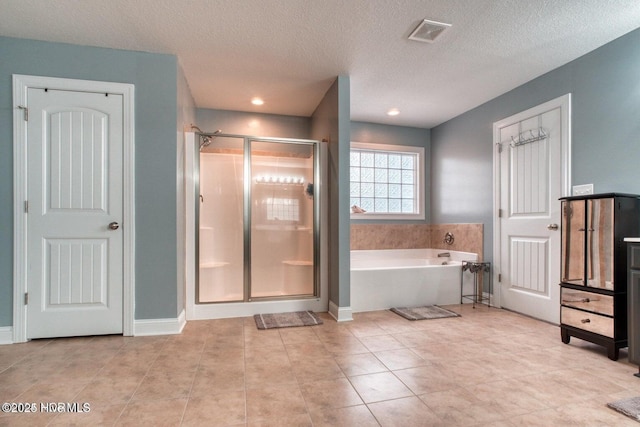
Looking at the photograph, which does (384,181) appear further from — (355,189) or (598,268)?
(598,268)

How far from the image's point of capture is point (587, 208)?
7.84 ft

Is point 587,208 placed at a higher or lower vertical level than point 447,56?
lower

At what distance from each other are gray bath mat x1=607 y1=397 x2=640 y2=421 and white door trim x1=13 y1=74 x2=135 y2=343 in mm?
3325

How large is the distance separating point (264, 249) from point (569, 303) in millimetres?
2843

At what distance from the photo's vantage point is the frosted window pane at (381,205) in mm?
4844

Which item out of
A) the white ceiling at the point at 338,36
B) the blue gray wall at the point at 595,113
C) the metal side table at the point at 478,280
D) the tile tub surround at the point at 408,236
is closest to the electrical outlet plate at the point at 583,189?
the blue gray wall at the point at 595,113

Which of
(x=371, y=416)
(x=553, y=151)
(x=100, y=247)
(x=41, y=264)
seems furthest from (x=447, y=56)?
(x=41, y=264)

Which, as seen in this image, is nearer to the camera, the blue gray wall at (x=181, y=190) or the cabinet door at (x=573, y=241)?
the cabinet door at (x=573, y=241)

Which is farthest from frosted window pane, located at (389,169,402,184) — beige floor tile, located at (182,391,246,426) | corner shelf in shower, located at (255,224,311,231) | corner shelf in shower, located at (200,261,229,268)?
beige floor tile, located at (182,391,246,426)

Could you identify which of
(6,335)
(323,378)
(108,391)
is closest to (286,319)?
(323,378)

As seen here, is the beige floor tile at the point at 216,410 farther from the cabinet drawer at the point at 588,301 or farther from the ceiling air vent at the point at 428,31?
the ceiling air vent at the point at 428,31

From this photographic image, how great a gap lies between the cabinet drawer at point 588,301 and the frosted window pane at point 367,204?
8.73ft

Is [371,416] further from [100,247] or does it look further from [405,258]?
[405,258]

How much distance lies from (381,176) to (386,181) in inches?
4.5
